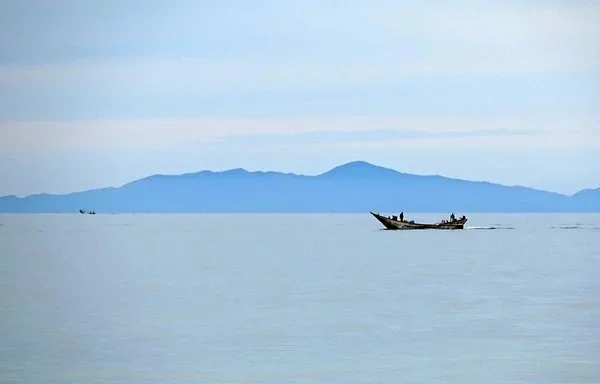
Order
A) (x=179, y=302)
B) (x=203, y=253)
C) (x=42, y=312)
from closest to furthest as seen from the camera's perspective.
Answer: (x=42, y=312), (x=179, y=302), (x=203, y=253)

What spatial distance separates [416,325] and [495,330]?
2.76 metres

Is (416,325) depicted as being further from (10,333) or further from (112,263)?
(112,263)

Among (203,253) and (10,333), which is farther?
(203,253)

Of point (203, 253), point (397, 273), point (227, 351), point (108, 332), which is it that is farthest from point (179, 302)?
point (203, 253)

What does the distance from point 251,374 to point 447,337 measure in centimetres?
806

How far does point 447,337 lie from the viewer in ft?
104

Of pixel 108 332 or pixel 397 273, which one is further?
pixel 397 273

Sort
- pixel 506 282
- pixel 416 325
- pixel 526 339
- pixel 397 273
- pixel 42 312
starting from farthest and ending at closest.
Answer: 1. pixel 397 273
2. pixel 506 282
3. pixel 42 312
4. pixel 416 325
5. pixel 526 339

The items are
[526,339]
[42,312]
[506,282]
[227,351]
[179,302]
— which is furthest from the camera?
[506,282]

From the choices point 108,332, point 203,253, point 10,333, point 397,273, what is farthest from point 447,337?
point 203,253

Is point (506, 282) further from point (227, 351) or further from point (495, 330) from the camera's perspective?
point (227, 351)

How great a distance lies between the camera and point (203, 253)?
85.1 metres

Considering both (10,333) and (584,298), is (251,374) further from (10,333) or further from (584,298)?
(584,298)

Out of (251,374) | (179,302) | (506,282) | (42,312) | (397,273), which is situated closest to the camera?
(251,374)
